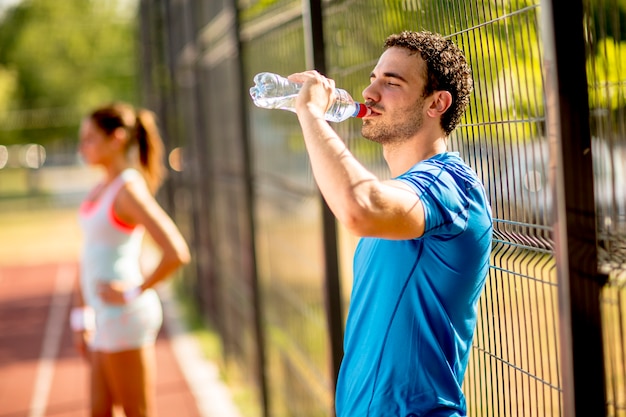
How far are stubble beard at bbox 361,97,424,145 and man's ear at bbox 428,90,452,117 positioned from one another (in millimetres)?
29

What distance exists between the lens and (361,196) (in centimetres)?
179

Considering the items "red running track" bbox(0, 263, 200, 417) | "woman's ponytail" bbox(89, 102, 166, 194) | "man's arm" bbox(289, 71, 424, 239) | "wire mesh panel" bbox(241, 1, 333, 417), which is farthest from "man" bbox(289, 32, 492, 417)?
"red running track" bbox(0, 263, 200, 417)

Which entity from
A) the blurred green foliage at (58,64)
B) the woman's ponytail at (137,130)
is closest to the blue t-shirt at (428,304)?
the woman's ponytail at (137,130)

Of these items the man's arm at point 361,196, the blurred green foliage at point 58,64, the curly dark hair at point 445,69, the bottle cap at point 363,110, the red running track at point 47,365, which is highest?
the blurred green foliage at point 58,64

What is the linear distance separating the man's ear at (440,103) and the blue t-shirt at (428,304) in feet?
0.39

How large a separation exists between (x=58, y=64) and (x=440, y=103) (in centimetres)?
6168

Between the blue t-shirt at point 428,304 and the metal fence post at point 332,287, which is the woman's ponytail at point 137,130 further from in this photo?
the blue t-shirt at point 428,304

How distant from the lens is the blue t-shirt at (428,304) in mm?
1962

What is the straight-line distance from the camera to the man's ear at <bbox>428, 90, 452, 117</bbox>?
2.13 meters

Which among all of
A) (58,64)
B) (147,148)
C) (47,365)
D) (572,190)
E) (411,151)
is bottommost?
(47,365)

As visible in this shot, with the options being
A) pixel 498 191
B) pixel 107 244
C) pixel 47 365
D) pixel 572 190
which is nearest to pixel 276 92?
pixel 498 191

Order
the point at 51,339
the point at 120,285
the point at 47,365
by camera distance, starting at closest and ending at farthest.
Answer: the point at 120,285
the point at 47,365
the point at 51,339

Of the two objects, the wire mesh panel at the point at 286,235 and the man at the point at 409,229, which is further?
the wire mesh panel at the point at 286,235

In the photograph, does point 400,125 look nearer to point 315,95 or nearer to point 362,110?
point 362,110
